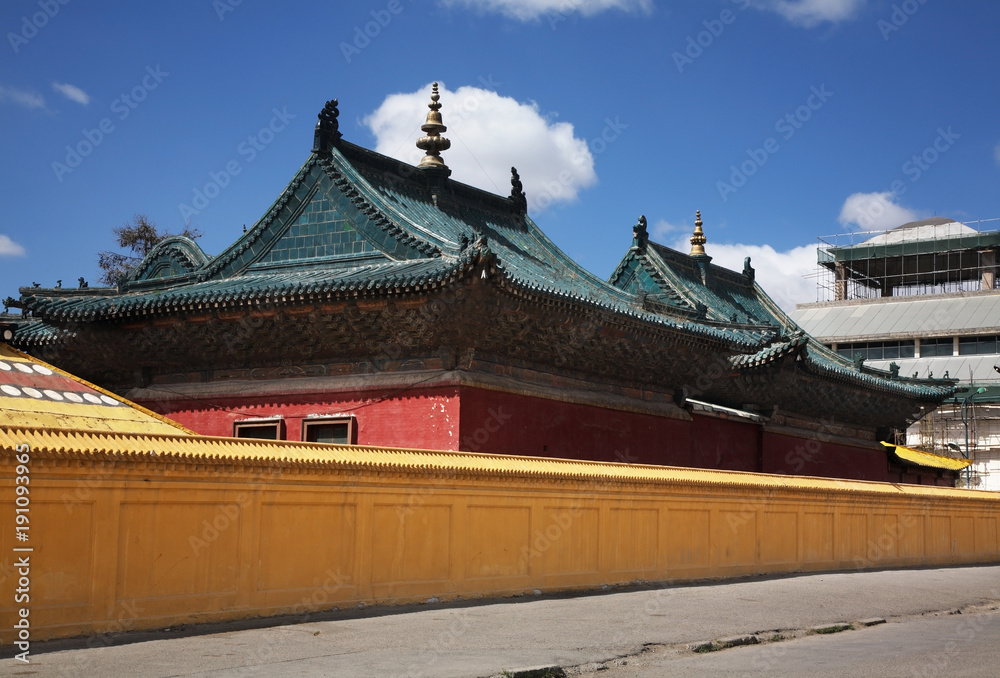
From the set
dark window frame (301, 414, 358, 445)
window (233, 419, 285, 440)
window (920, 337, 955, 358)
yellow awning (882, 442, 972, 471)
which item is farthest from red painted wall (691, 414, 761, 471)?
window (920, 337, 955, 358)

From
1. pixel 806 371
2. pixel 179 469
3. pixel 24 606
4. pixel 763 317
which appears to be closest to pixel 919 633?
pixel 179 469

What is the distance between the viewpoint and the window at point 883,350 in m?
59.4

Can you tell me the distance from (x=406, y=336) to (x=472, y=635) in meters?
7.51

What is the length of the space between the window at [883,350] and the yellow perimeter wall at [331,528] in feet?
147

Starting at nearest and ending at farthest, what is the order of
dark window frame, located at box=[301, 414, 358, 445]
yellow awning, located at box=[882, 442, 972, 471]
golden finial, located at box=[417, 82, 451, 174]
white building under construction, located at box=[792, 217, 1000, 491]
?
dark window frame, located at box=[301, 414, 358, 445] < golden finial, located at box=[417, 82, 451, 174] < yellow awning, located at box=[882, 442, 972, 471] < white building under construction, located at box=[792, 217, 1000, 491]

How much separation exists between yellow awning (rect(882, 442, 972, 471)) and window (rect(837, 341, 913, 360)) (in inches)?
888

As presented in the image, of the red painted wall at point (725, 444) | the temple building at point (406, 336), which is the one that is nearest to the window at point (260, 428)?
the temple building at point (406, 336)

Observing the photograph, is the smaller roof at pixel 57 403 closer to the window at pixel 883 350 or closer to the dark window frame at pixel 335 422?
the dark window frame at pixel 335 422

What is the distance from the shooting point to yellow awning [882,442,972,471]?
32.8m

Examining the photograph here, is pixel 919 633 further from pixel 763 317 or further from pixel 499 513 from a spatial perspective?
pixel 763 317

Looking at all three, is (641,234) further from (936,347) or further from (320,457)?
(936,347)

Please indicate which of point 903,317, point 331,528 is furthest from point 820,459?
point 903,317

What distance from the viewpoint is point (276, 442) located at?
440 inches

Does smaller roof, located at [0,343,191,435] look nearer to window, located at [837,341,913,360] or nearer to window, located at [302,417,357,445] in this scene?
window, located at [302,417,357,445]
